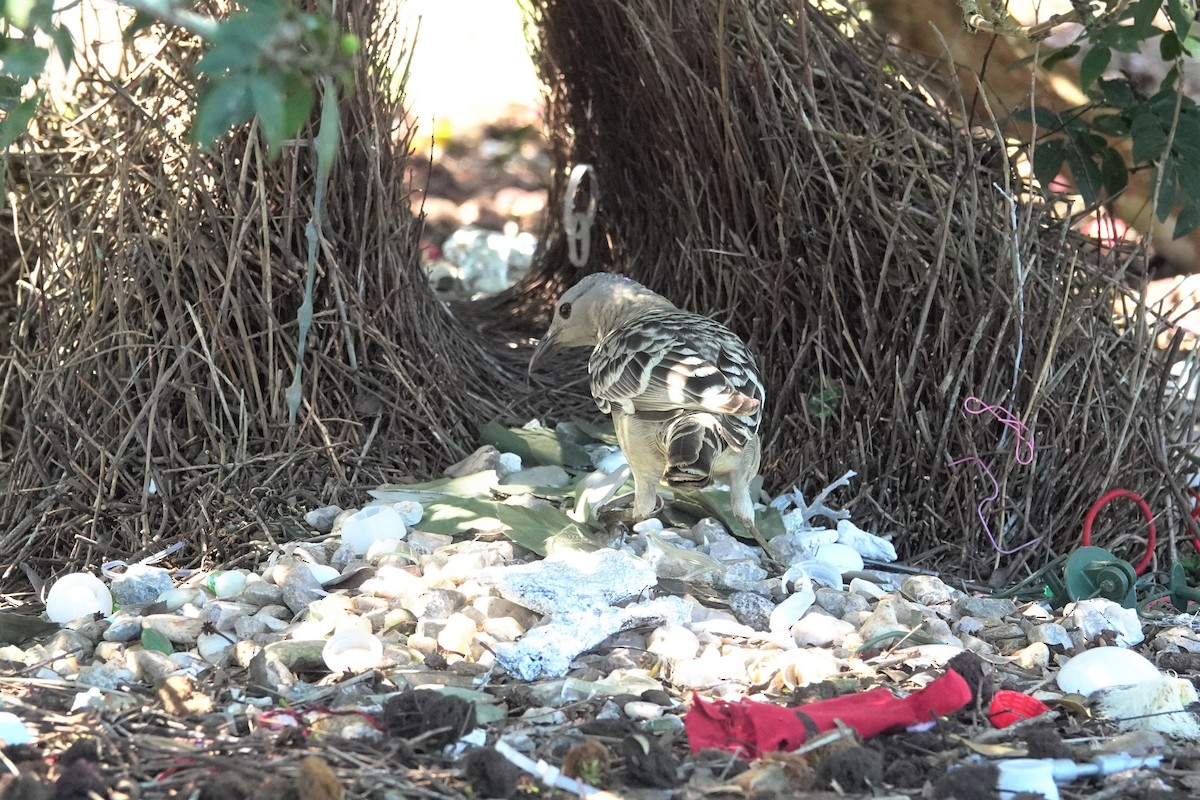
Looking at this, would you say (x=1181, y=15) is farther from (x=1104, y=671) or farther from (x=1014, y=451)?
(x=1104, y=671)

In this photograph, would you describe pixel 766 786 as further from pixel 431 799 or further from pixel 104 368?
pixel 104 368

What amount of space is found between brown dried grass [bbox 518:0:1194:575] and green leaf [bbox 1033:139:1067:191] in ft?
0.24

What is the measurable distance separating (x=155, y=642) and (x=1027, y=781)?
1721mm

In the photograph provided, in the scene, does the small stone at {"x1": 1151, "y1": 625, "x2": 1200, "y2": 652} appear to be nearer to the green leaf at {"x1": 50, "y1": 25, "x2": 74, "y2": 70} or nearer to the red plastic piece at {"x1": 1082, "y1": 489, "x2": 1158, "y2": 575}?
the red plastic piece at {"x1": 1082, "y1": 489, "x2": 1158, "y2": 575}

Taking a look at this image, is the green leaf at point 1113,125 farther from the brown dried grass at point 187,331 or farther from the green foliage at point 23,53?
the green foliage at point 23,53

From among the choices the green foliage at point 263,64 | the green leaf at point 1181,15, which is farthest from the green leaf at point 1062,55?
the green foliage at point 263,64


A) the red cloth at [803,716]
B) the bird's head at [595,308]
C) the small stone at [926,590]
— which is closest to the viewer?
the red cloth at [803,716]

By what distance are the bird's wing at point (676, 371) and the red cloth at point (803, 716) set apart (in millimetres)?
1040

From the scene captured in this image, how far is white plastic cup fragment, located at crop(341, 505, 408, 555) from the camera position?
321 cm

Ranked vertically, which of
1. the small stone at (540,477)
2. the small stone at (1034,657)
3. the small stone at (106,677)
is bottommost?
the small stone at (1034,657)

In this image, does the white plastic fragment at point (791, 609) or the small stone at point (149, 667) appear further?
the white plastic fragment at point (791, 609)

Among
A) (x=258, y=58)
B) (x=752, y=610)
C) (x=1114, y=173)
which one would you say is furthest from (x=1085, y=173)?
(x=258, y=58)

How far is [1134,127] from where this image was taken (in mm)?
3611

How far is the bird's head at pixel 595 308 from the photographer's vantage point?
399 cm
